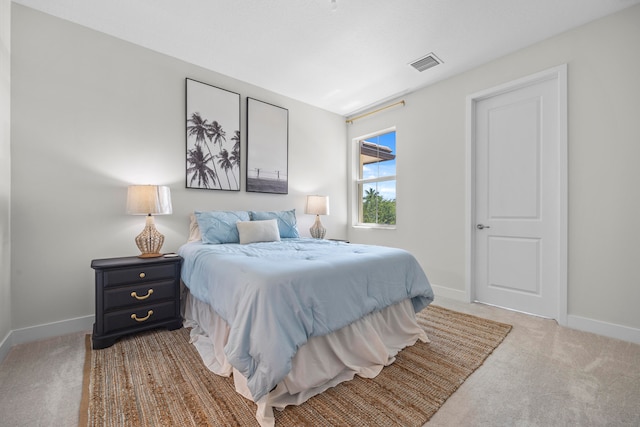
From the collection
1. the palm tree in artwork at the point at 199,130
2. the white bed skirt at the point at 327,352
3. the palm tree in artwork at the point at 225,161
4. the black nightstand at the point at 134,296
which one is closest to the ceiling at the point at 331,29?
the palm tree in artwork at the point at 199,130

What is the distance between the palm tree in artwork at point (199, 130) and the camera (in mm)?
3068

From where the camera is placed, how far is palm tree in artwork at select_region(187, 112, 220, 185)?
307cm

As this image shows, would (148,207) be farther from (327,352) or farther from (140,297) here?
(327,352)

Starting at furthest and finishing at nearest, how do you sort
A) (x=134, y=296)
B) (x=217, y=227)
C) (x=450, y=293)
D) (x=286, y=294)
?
(x=450, y=293) → (x=217, y=227) → (x=134, y=296) → (x=286, y=294)

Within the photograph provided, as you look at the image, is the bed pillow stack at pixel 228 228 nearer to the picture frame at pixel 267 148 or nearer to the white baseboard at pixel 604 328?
the picture frame at pixel 267 148

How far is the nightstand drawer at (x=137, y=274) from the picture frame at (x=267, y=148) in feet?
4.67

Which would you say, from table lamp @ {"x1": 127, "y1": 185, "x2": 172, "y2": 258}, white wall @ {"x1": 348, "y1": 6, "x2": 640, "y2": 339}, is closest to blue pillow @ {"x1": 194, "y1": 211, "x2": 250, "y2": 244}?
table lamp @ {"x1": 127, "y1": 185, "x2": 172, "y2": 258}

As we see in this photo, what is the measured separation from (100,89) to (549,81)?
14.0ft

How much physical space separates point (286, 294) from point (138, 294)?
153 cm

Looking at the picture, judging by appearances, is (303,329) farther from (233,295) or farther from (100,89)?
(100,89)

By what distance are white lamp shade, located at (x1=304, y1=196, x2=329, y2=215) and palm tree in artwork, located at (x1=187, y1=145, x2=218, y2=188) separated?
4.39 ft

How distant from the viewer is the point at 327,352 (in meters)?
1.71

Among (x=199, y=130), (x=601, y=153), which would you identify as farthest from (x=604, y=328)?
(x=199, y=130)

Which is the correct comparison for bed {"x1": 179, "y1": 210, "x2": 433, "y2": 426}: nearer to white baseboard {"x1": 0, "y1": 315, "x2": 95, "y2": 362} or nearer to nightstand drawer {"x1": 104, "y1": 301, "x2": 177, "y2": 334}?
nightstand drawer {"x1": 104, "y1": 301, "x2": 177, "y2": 334}
